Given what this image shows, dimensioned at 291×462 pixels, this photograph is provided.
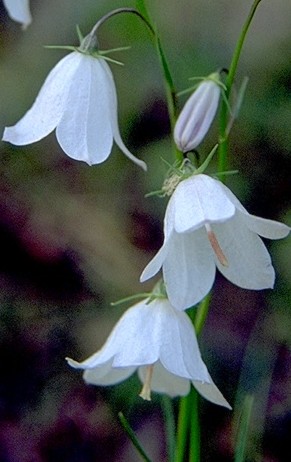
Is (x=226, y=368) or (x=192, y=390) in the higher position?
(x=192, y=390)

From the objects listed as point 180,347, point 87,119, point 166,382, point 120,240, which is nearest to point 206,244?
point 180,347

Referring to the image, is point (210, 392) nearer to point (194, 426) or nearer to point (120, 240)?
point (194, 426)

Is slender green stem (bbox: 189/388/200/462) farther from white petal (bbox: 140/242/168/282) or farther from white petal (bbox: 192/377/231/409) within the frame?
white petal (bbox: 140/242/168/282)

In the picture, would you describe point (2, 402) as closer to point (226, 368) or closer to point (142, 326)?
point (226, 368)

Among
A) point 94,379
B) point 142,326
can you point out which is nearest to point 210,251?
point 142,326

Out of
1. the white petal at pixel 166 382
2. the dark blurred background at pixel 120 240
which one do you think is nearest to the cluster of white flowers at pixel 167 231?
the white petal at pixel 166 382

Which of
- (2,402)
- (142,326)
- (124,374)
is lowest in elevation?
(2,402)
